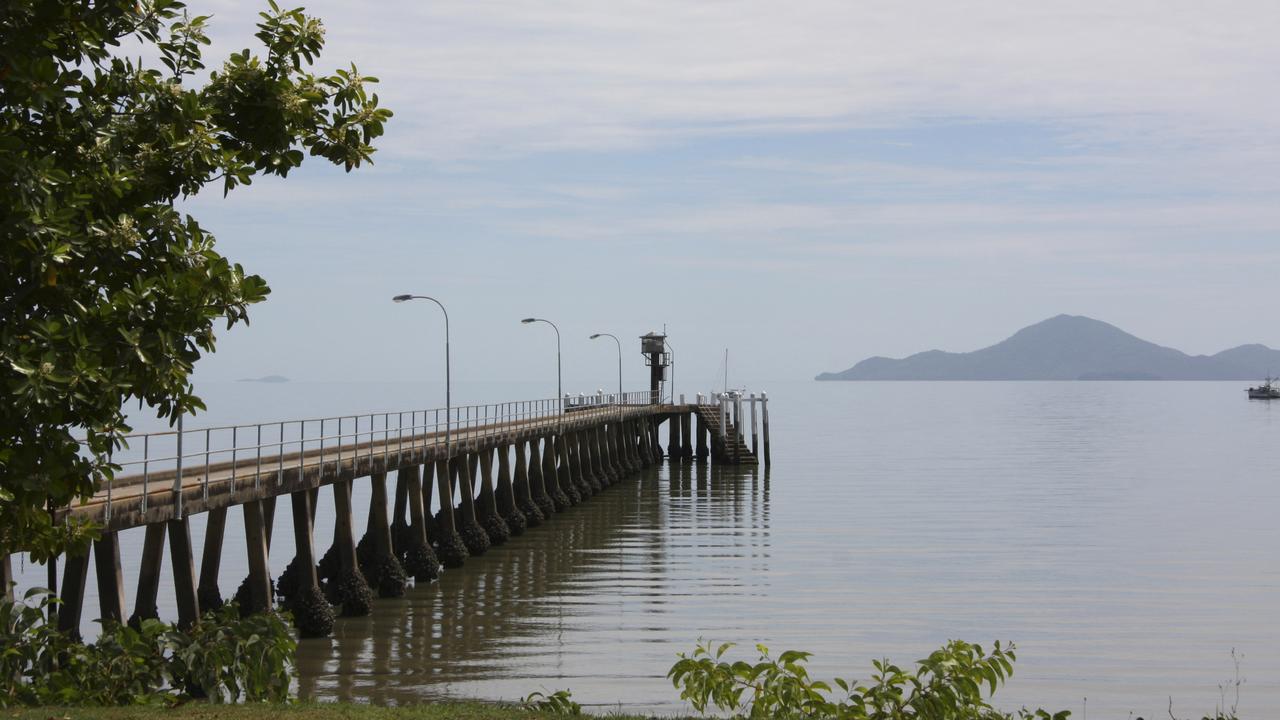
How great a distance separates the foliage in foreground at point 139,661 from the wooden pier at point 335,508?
5.85 feet

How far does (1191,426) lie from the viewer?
150500 mm

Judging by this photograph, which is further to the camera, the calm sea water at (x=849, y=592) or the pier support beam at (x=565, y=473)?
A: the pier support beam at (x=565, y=473)

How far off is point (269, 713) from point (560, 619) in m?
16.5

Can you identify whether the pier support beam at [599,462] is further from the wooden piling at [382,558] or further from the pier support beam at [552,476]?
the wooden piling at [382,558]

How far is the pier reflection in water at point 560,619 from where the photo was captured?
2272 cm

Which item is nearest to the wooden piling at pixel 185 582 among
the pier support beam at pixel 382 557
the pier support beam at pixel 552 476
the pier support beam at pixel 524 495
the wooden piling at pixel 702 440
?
the pier support beam at pixel 382 557

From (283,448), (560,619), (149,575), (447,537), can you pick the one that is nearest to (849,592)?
(560,619)

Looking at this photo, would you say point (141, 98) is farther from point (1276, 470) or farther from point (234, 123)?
point (1276, 470)

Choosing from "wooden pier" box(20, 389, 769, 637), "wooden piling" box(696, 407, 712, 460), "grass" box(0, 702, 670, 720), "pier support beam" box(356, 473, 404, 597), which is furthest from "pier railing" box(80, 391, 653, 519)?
"wooden piling" box(696, 407, 712, 460)

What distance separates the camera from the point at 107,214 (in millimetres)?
10312

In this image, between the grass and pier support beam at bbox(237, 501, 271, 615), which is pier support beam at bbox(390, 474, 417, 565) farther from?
the grass

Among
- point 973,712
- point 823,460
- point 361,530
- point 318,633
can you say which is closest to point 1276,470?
point 823,460

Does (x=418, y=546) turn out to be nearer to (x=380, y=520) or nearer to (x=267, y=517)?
(x=380, y=520)

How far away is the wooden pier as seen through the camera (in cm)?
1964
